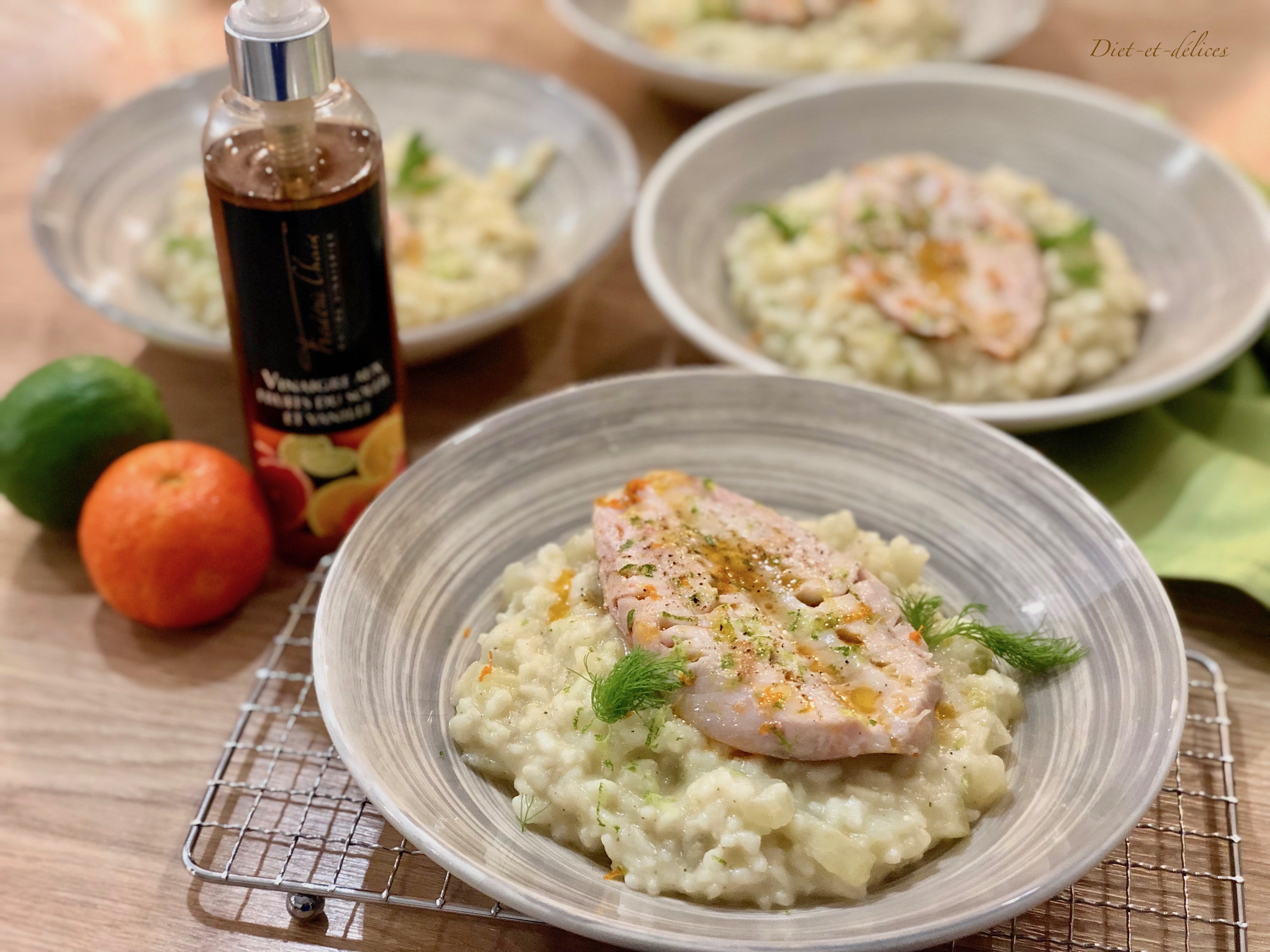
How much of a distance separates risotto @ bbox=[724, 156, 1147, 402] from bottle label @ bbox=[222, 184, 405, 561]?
94 centimetres

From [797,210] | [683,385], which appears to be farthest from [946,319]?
[683,385]

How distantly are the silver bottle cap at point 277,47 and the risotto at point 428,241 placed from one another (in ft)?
2.87

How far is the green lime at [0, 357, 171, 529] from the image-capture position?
2111mm

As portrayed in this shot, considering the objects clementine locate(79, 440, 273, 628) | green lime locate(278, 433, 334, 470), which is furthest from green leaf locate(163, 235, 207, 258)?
green lime locate(278, 433, 334, 470)

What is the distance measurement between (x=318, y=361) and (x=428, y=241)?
1023 mm

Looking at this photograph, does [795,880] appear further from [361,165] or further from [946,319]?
[946,319]

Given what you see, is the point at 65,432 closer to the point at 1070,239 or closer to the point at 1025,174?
the point at 1070,239

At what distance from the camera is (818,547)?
1793mm

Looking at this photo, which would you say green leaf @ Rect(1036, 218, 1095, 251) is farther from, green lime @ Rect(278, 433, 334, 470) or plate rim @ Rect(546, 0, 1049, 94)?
green lime @ Rect(278, 433, 334, 470)

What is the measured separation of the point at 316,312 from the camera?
1871 mm

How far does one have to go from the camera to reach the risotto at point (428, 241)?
2.65 meters

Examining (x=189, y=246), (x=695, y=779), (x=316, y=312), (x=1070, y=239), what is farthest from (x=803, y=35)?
(x=695, y=779)

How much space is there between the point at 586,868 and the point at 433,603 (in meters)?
0.52

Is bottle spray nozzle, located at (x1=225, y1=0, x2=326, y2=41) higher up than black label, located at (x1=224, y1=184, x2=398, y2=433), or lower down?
higher up
